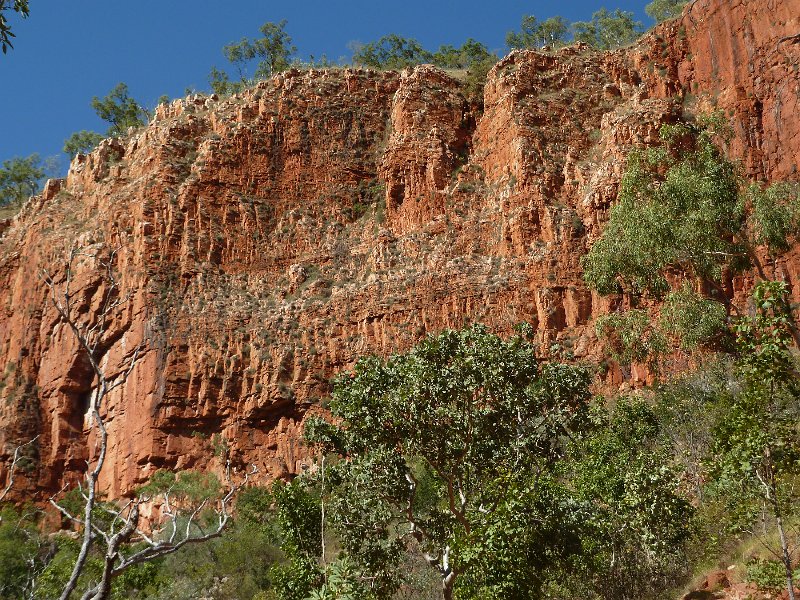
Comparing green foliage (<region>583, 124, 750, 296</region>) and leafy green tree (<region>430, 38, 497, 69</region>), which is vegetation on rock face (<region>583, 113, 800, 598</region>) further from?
leafy green tree (<region>430, 38, 497, 69</region>)

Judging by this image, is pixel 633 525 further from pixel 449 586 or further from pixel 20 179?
pixel 20 179

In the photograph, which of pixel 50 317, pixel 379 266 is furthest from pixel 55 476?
pixel 379 266

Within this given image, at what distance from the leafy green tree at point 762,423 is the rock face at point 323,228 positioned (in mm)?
23273

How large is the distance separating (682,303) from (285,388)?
890 inches

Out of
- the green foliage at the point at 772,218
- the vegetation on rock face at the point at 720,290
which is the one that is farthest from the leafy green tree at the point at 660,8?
the green foliage at the point at 772,218

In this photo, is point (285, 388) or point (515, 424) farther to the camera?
point (285, 388)

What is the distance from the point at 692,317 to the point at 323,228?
88.9ft

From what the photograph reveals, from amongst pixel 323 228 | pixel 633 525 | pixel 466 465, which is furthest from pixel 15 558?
pixel 633 525

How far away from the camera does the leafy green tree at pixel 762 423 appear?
11.2 m

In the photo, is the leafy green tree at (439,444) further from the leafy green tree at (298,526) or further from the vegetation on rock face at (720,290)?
the vegetation on rock face at (720,290)

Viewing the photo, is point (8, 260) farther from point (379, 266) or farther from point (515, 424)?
point (515, 424)

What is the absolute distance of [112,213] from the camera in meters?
46.7

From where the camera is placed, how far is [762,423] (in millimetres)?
12102

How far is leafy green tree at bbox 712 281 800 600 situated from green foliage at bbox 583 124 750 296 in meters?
6.29
